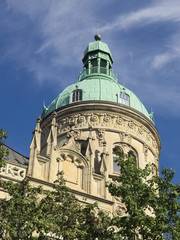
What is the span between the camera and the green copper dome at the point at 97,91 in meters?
38.8

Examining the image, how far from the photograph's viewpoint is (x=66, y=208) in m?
20.6

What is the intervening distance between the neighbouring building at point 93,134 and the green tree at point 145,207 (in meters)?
6.54

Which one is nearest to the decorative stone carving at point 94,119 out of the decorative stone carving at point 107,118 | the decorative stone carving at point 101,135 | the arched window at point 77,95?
the decorative stone carving at point 107,118

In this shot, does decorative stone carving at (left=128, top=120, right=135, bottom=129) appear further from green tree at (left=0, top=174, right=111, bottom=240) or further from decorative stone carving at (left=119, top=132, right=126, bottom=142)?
green tree at (left=0, top=174, right=111, bottom=240)

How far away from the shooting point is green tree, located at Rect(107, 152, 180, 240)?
65.8 feet

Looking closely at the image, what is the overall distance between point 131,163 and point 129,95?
717 inches

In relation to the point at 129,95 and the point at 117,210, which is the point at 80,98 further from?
the point at 117,210

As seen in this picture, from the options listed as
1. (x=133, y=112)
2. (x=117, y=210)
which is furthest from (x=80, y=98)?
(x=117, y=210)

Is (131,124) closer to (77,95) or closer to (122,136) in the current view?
(122,136)

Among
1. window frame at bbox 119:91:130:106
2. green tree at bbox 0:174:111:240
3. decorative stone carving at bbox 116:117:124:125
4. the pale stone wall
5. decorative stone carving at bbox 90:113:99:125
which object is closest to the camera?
green tree at bbox 0:174:111:240

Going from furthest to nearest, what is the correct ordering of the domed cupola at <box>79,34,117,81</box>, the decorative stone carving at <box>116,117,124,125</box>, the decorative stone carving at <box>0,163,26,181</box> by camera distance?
1. the domed cupola at <box>79,34,117,81</box>
2. the decorative stone carving at <box>116,117,124,125</box>
3. the decorative stone carving at <box>0,163,26,181</box>

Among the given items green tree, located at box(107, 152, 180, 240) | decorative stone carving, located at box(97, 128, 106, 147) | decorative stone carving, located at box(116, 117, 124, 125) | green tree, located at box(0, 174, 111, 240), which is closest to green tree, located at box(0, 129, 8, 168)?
green tree, located at box(0, 174, 111, 240)

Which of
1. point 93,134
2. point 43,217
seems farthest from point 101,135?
point 43,217

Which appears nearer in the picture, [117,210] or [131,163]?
[131,163]
